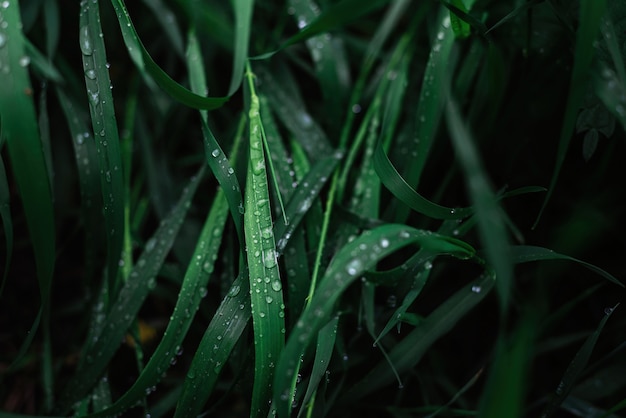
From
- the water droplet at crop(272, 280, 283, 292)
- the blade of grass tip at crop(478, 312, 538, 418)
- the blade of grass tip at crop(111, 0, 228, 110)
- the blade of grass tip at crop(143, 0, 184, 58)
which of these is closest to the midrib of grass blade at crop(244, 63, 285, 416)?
the water droplet at crop(272, 280, 283, 292)

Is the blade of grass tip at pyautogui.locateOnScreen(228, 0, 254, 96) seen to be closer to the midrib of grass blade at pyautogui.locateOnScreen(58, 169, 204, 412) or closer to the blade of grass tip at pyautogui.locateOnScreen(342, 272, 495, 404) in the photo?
the midrib of grass blade at pyautogui.locateOnScreen(58, 169, 204, 412)

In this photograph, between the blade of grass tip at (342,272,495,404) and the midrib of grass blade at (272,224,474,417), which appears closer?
the midrib of grass blade at (272,224,474,417)

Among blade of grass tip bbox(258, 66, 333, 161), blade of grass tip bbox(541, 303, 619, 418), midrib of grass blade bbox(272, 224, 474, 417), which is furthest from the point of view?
blade of grass tip bbox(258, 66, 333, 161)

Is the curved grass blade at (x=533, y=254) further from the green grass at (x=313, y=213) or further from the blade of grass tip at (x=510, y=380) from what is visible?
the blade of grass tip at (x=510, y=380)

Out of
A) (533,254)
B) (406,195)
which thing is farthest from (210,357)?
(533,254)

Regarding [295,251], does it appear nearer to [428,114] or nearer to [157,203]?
[428,114]

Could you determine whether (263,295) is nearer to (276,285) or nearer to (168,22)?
(276,285)

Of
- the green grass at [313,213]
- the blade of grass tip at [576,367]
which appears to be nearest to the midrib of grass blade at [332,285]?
the green grass at [313,213]
